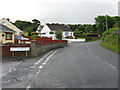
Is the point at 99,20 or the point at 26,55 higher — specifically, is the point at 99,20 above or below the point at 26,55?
above

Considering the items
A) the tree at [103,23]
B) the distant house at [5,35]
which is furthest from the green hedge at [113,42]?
the tree at [103,23]

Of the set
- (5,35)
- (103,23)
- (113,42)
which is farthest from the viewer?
(103,23)

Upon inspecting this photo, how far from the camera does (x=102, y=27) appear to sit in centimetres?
8019

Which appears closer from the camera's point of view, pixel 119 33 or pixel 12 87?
pixel 12 87

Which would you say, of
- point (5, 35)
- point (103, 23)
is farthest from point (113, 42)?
point (103, 23)

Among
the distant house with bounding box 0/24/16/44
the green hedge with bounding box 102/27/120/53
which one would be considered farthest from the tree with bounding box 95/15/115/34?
the distant house with bounding box 0/24/16/44

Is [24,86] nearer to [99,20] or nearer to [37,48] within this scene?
[37,48]

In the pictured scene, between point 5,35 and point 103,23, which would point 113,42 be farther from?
point 103,23

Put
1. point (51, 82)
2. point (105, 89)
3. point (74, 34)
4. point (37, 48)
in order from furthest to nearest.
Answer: point (74, 34) → point (37, 48) → point (51, 82) → point (105, 89)

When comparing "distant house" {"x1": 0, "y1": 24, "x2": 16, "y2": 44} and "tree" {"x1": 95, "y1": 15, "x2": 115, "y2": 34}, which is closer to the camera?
"distant house" {"x1": 0, "y1": 24, "x2": 16, "y2": 44}

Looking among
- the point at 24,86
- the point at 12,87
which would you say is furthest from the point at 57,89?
the point at 12,87

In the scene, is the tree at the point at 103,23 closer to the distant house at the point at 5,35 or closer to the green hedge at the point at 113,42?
the green hedge at the point at 113,42

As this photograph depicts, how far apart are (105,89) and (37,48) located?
41.7 ft

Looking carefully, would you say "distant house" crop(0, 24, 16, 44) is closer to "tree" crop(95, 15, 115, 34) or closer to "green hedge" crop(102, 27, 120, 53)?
"green hedge" crop(102, 27, 120, 53)
